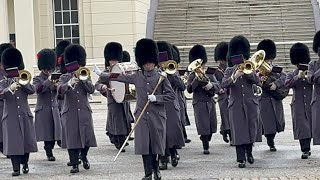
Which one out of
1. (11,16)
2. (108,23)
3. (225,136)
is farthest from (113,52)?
(11,16)

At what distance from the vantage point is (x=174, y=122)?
12664 millimetres

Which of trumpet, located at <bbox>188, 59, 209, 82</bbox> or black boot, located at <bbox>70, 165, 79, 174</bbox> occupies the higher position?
trumpet, located at <bbox>188, 59, 209, 82</bbox>

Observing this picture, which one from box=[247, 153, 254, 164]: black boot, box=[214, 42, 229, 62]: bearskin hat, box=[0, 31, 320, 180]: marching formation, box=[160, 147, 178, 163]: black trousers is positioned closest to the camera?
box=[0, 31, 320, 180]: marching formation

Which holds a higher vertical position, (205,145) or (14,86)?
(14,86)

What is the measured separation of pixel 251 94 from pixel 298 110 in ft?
3.53

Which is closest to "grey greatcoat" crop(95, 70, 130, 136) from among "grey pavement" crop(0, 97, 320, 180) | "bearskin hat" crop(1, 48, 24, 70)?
"grey pavement" crop(0, 97, 320, 180)

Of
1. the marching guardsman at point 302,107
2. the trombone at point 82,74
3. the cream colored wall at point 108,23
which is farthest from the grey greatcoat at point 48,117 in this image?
the cream colored wall at point 108,23

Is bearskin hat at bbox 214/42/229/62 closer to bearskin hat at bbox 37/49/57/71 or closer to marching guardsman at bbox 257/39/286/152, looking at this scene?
marching guardsman at bbox 257/39/286/152

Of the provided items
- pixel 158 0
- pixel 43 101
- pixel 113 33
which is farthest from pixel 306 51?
pixel 158 0

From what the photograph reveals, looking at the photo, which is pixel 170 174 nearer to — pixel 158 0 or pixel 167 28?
pixel 167 28

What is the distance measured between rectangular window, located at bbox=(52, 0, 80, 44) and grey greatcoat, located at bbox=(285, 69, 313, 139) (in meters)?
20.4

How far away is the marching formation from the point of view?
11211mm

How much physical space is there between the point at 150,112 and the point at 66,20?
73.7ft

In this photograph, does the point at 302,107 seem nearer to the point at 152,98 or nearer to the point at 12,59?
the point at 152,98
